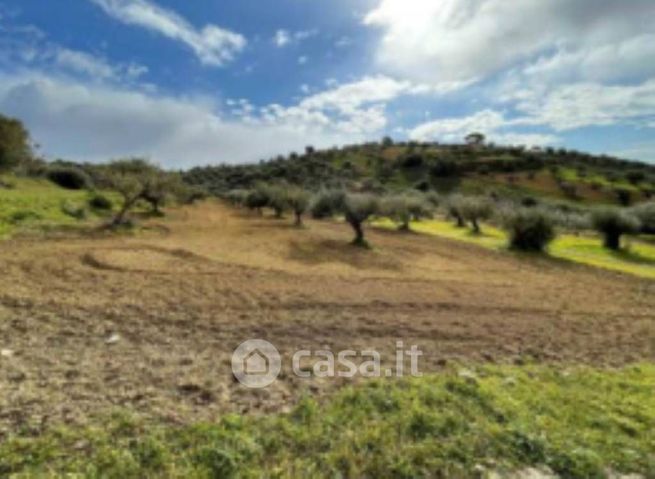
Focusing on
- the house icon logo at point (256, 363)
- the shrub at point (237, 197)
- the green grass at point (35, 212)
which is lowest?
the shrub at point (237, 197)

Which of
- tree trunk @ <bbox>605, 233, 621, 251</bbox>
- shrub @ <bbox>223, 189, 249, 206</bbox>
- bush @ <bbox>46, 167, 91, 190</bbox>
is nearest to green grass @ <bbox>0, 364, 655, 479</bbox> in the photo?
tree trunk @ <bbox>605, 233, 621, 251</bbox>

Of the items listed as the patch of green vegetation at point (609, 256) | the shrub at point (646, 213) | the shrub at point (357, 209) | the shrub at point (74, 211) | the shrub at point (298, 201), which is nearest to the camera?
the patch of green vegetation at point (609, 256)

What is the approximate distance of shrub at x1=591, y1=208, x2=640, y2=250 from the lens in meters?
27.5

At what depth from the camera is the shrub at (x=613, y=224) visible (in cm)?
2755

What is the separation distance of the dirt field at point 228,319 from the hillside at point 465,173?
4752cm

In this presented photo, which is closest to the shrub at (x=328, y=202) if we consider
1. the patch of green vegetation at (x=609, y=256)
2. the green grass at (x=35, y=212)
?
the patch of green vegetation at (x=609, y=256)

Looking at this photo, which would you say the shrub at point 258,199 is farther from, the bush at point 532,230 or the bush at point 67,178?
the bush at point 532,230

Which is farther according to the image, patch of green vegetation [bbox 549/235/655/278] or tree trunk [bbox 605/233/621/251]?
tree trunk [bbox 605/233/621/251]

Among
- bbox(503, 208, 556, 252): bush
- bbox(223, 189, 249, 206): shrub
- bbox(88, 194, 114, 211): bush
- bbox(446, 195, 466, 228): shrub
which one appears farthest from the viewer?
bbox(223, 189, 249, 206): shrub

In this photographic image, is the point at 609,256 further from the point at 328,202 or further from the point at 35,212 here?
the point at 35,212

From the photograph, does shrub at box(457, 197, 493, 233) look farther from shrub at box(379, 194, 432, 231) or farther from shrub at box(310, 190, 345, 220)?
shrub at box(310, 190, 345, 220)

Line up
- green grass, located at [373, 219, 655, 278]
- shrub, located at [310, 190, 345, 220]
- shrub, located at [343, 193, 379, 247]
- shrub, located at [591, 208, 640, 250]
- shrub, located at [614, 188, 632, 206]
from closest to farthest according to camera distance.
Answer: green grass, located at [373, 219, 655, 278], shrub, located at [343, 193, 379, 247], shrub, located at [591, 208, 640, 250], shrub, located at [310, 190, 345, 220], shrub, located at [614, 188, 632, 206]

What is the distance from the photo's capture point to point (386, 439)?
436 cm

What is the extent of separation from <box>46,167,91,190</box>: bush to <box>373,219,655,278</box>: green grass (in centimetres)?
3141
